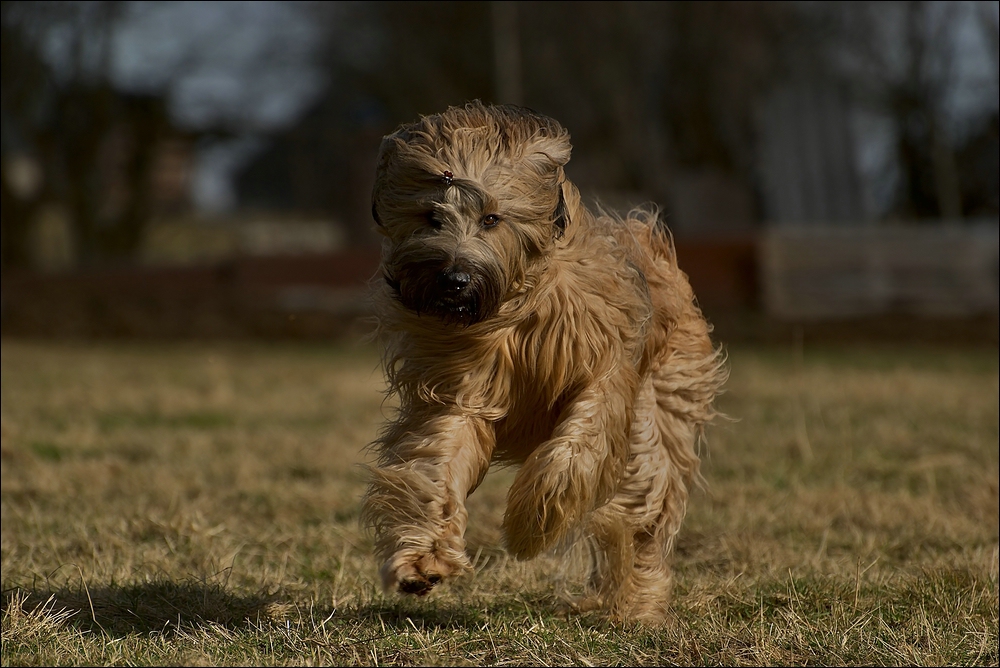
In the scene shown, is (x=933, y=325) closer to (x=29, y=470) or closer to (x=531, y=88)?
(x=531, y=88)

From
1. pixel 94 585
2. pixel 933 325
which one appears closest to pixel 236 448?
pixel 94 585

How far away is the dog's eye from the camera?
331cm

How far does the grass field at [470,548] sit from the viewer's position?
322 cm

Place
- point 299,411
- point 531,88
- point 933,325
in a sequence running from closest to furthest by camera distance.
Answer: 1. point 299,411
2. point 933,325
3. point 531,88

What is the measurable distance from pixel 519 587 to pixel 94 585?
1.44 meters

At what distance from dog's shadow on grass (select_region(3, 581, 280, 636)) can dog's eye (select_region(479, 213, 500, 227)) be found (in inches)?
51.7

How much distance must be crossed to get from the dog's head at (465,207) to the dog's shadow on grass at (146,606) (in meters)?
1.11

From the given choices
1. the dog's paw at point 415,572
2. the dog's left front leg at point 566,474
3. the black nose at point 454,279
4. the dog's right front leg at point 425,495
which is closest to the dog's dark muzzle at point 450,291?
the black nose at point 454,279

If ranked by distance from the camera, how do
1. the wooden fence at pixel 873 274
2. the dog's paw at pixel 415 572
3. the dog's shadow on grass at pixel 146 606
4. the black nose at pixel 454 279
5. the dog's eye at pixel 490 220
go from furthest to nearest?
the wooden fence at pixel 873 274, the dog's shadow on grass at pixel 146 606, the dog's eye at pixel 490 220, the black nose at pixel 454 279, the dog's paw at pixel 415 572

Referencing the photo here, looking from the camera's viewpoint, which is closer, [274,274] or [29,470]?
[29,470]

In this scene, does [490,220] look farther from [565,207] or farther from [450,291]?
[565,207]

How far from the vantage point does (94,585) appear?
156 inches

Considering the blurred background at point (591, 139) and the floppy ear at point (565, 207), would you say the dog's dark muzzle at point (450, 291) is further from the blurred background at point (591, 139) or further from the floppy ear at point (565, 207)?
the blurred background at point (591, 139)

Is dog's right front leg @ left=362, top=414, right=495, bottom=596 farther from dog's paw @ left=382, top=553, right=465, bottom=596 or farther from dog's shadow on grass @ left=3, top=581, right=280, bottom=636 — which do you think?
dog's shadow on grass @ left=3, top=581, right=280, bottom=636
